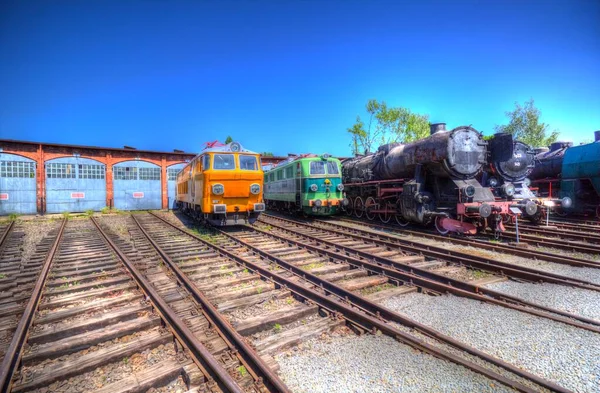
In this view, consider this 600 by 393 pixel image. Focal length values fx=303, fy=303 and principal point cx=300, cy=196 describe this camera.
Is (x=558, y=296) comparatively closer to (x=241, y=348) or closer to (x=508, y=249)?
(x=508, y=249)

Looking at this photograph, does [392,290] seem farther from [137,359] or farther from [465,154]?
[465,154]

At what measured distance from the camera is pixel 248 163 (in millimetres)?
10883

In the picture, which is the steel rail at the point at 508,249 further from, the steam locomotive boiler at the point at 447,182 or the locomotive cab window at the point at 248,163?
the locomotive cab window at the point at 248,163

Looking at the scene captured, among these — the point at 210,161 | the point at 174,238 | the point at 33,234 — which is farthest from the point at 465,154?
the point at 33,234

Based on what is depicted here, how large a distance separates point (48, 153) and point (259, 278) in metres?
22.6

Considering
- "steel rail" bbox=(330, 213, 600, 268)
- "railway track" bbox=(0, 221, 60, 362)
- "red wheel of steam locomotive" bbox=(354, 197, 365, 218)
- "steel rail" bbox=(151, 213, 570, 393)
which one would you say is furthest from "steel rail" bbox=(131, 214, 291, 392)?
"red wheel of steam locomotive" bbox=(354, 197, 365, 218)

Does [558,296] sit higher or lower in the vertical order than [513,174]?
lower

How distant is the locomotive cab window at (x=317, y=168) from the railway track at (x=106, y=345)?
9.41m

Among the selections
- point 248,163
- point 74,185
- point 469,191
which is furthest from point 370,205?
point 74,185

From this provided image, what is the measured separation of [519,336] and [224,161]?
904cm

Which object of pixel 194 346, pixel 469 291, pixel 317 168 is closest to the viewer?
pixel 194 346

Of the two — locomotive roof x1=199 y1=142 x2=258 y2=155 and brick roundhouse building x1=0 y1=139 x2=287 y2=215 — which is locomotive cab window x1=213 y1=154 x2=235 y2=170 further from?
brick roundhouse building x1=0 y1=139 x2=287 y2=215

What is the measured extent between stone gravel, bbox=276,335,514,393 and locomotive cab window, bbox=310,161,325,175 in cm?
Answer: 1064

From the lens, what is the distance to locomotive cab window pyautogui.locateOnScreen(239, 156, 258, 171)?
10705 mm
